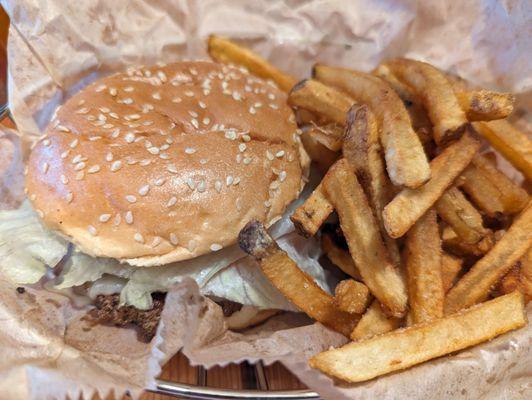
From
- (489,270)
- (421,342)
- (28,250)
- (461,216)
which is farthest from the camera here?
(28,250)

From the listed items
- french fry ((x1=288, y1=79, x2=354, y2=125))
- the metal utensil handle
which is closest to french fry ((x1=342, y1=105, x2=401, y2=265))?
french fry ((x1=288, y1=79, x2=354, y2=125))

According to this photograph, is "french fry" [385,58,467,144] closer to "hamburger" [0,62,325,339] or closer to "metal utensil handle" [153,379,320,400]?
"hamburger" [0,62,325,339]

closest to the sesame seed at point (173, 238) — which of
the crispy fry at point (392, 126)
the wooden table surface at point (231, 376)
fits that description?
the wooden table surface at point (231, 376)

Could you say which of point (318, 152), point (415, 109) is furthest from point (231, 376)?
point (415, 109)

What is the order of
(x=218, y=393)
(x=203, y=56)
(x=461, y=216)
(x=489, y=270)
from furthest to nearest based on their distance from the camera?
1. (x=203, y=56)
2. (x=461, y=216)
3. (x=489, y=270)
4. (x=218, y=393)

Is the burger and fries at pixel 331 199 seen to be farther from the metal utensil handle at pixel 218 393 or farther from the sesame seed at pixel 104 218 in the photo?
the metal utensil handle at pixel 218 393

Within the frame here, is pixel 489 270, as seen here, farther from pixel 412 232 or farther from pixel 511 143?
pixel 511 143

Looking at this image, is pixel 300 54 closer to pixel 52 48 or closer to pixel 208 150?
pixel 208 150
